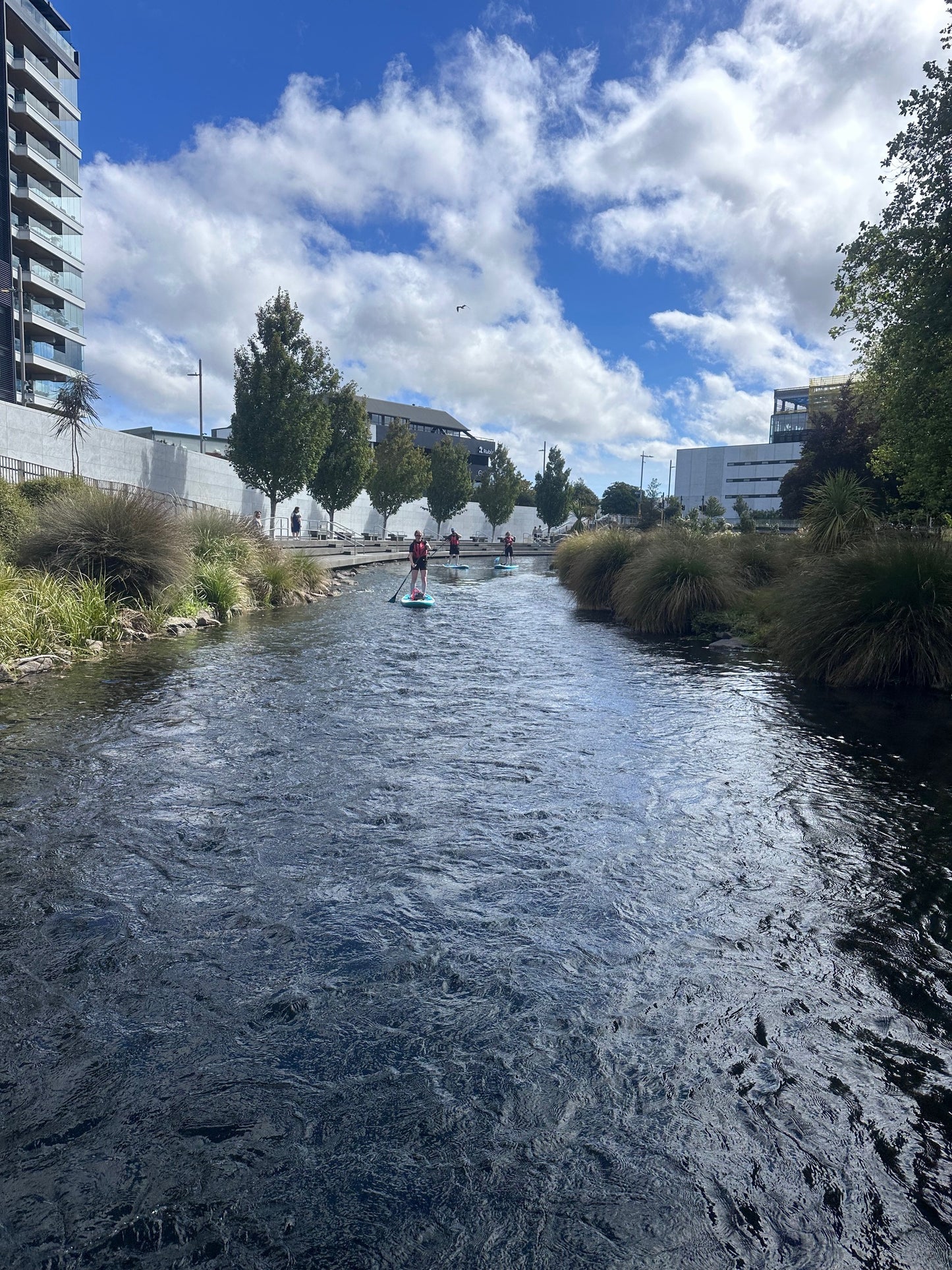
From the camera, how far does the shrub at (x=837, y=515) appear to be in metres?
16.2

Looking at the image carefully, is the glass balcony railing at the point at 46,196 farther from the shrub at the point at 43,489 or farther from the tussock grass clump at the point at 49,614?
the tussock grass clump at the point at 49,614

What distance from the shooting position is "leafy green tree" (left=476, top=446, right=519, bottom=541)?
66.4m

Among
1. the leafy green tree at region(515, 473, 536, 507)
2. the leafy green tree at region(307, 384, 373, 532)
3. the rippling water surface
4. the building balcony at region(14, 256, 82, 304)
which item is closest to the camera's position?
the rippling water surface

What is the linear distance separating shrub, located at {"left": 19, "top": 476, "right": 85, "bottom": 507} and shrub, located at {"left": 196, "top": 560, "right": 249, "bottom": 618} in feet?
12.3

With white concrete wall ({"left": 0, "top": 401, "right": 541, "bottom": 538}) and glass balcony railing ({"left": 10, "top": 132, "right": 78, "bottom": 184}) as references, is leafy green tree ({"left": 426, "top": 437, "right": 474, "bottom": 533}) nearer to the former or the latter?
white concrete wall ({"left": 0, "top": 401, "right": 541, "bottom": 538})

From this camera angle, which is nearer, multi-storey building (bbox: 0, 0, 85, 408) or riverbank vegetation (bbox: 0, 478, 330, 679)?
riverbank vegetation (bbox: 0, 478, 330, 679)

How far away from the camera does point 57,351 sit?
4359 centimetres

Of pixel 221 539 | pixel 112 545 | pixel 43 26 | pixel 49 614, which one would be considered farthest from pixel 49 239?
pixel 49 614

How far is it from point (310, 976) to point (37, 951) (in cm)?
134

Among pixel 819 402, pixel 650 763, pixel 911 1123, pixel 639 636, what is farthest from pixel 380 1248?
pixel 819 402

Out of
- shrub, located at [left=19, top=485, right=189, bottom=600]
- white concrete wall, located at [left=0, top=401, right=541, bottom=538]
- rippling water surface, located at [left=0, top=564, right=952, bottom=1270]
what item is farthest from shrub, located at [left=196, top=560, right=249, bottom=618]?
rippling water surface, located at [left=0, top=564, right=952, bottom=1270]

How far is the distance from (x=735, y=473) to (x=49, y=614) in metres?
106

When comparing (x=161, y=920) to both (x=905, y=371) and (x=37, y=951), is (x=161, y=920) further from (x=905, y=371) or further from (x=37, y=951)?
(x=905, y=371)

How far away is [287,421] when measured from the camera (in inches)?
1260
